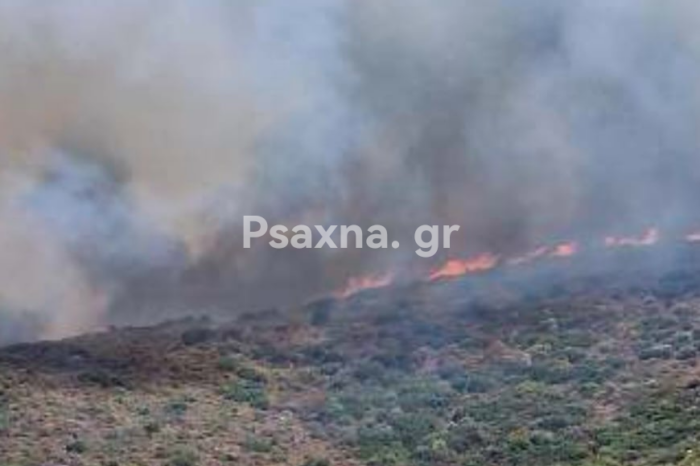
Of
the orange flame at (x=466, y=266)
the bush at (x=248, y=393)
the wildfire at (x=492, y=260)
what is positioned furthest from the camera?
the orange flame at (x=466, y=266)

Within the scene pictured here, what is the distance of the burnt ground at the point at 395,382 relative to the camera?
3622cm

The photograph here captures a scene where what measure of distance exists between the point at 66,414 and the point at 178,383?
4.04 metres

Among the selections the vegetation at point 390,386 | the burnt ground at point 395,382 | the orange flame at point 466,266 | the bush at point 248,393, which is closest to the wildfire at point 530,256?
the orange flame at point 466,266

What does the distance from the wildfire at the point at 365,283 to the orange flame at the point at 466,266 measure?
187 cm

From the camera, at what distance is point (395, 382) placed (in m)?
41.6

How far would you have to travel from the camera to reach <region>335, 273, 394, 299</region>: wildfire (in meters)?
50.6

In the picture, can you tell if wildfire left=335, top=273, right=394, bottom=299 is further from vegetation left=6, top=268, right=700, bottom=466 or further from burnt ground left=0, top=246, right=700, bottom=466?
vegetation left=6, top=268, right=700, bottom=466

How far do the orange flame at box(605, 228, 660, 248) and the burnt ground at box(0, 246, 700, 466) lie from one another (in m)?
3.61

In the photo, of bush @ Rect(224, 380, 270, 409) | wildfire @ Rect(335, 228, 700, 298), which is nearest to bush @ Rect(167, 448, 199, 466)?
bush @ Rect(224, 380, 270, 409)

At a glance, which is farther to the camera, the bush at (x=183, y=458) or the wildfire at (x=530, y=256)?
the wildfire at (x=530, y=256)

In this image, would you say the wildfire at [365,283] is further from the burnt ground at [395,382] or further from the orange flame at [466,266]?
the orange flame at [466,266]

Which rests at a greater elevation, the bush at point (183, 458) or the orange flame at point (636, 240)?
the orange flame at point (636, 240)

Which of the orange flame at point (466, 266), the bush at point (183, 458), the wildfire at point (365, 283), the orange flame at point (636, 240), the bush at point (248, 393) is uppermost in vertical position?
the orange flame at point (636, 240)

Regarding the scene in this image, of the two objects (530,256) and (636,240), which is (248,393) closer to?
(530,256)
